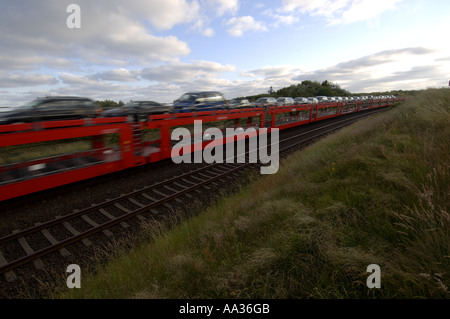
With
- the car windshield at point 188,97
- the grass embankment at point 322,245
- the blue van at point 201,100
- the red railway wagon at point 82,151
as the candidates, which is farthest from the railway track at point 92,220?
the car windshield at point 188,97

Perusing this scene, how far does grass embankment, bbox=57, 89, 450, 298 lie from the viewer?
2.23 metres

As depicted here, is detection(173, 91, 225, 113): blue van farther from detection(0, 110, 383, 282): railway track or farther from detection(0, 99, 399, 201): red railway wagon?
detection(0, 110, 383, 282): railway track

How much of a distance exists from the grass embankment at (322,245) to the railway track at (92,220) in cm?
121

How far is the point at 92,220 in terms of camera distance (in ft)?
17.5

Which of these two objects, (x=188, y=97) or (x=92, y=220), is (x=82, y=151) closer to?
(x=92, y=220)

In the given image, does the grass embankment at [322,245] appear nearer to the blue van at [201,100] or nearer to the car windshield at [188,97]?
the blue van at [201,100]

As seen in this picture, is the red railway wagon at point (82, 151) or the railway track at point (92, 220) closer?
the railway track at point (92, 220)

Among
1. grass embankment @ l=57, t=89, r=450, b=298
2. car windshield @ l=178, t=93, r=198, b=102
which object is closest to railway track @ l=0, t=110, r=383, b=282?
grass embankment @ l=57, t=89, r=450, b=298

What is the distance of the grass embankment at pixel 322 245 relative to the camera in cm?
223

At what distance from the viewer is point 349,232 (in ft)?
9.71

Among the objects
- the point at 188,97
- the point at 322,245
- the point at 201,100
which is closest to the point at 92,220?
the point at 322,245

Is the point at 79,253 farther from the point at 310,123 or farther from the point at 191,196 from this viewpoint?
the point at 310,123
